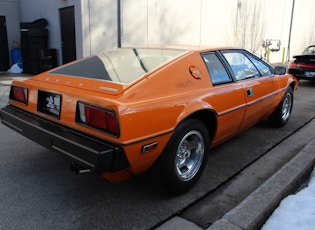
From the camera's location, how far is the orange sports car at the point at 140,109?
2355mm

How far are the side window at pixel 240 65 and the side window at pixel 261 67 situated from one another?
0.37 feet

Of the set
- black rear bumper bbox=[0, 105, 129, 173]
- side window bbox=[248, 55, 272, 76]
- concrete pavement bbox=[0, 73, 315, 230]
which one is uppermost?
side window bbox=[248, 55, 272, 76]

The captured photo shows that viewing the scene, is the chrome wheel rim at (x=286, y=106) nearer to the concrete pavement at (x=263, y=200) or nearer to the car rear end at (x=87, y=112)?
the concrete pavement at (x=263, y=200)

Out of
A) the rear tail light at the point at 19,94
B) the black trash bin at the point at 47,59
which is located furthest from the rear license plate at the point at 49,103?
the black trash bin at the point at 47,59

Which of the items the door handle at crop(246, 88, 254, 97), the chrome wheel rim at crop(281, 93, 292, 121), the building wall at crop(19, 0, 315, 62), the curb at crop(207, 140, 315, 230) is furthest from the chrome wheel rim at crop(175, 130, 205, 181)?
the building wall at crop(19, 0, 315, 62)

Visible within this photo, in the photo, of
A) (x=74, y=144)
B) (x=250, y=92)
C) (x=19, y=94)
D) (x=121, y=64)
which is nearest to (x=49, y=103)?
(x=19, y=94)

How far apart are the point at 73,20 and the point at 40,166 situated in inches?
275

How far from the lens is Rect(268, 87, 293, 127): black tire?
4926mm

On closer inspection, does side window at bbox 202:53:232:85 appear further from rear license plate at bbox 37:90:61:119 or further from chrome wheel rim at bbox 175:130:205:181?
rear license plate at bbox 37:90:61:119

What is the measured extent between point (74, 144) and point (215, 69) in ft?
5.88

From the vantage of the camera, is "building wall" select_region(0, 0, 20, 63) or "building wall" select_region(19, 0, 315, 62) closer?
"building wall" select_region(19, 0, 315, 62)

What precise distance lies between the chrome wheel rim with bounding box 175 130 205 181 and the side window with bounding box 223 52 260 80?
1.08 metres

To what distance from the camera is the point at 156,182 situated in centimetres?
279

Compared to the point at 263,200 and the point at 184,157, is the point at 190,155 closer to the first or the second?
the point at 184,157
